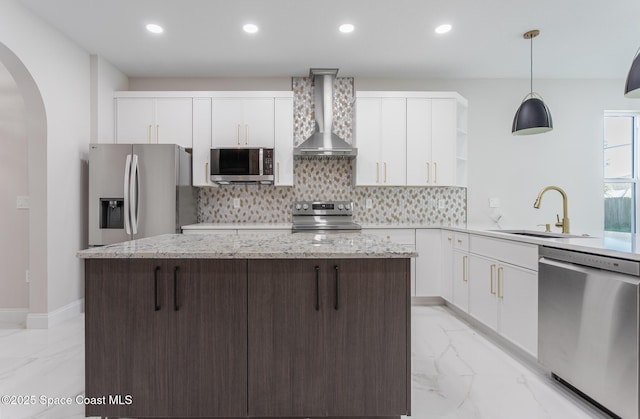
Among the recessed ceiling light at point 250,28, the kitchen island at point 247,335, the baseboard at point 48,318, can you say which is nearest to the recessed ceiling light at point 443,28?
the recessed ceiling light at point 250,28

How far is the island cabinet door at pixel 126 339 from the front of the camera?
5.11 feet

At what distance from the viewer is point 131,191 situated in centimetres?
333

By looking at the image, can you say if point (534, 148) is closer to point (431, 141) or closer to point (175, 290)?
point (431, 141)

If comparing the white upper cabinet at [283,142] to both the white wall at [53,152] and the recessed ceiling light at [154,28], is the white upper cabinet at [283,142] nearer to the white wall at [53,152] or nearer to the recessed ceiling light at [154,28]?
the recessed ceiling light at [154,28]

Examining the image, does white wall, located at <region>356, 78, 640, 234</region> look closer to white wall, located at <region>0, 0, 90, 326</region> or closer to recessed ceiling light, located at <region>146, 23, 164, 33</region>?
recessed ceiling light, located at <region>146, 23, 164, 33</region>

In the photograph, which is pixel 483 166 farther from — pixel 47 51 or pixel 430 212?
pixel 47 51

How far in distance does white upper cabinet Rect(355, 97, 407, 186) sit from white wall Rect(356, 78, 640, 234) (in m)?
0.49

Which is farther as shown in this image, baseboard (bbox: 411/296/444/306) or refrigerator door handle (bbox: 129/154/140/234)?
baseboard (bbox: 411/296/444/306)

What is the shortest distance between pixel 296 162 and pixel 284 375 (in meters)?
3.00

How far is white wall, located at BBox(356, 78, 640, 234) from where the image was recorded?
4199 mm

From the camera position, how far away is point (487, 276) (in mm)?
2848

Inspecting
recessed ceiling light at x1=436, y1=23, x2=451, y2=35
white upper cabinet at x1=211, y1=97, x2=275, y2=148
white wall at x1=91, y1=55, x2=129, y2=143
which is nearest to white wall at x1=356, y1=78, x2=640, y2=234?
recessed ceiling light at x1=436, y1=23, x2=451, y2=35

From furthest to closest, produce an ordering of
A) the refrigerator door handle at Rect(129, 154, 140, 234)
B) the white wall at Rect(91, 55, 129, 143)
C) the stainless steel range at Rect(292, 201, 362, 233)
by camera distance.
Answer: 1. the stainless steel range at Rect(292, 201, 362, 233)
2. the white wall at Rect(91, 55, 129, 143)
3. the refrigerator door handle at Rect(129, 154, 140, 234)

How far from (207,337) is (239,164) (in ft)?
8.14
